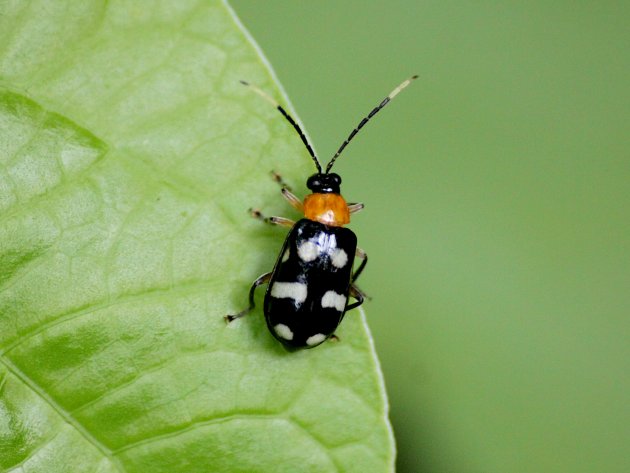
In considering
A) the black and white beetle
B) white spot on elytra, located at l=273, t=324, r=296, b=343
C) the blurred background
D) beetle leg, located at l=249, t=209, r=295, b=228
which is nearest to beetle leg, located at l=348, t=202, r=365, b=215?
the black and white beetle

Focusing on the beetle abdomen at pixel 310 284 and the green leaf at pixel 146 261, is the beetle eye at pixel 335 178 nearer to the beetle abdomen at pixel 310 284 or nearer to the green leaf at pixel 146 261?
the beetle abdomen at pixel 310 284

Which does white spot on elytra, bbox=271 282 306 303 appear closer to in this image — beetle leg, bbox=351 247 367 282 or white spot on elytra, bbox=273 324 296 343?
white spot on elytra, bbox=273 324 296 343

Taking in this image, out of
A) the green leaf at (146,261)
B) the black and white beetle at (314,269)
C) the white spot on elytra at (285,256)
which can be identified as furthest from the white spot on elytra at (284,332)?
the white spot on elytra at (285,256)

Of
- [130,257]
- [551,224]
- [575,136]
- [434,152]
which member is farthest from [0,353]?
[575,136]

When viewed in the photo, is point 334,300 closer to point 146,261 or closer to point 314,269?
point 314,269

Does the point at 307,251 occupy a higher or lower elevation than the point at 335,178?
lower

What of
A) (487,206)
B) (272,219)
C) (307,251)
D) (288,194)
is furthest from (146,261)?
(487,206)
